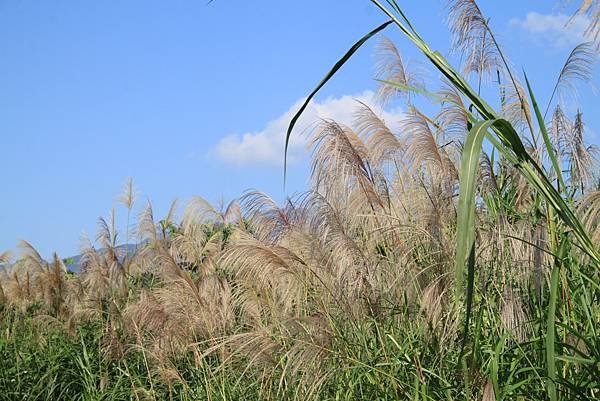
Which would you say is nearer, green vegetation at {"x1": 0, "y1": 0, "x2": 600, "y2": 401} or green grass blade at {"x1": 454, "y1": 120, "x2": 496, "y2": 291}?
green grass blade at {"x1": 454, "y1": 120, "x2": 496, "y2": 291}

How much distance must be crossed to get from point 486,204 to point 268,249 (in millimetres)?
1206

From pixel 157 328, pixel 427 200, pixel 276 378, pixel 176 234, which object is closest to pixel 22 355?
pixel 176 234

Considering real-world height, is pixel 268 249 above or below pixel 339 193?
below

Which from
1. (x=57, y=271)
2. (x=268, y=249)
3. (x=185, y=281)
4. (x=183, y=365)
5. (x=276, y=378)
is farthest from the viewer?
(x=57, y=271)

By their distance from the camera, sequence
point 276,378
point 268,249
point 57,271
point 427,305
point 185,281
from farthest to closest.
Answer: point 57,271 → point 185,281 → point 276,378 → point 268,249 → point 427,305

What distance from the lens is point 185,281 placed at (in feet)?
17.5

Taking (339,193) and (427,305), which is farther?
(339,193)

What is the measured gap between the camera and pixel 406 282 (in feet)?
13.6

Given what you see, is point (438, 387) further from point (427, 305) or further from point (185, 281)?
point (185, 281)

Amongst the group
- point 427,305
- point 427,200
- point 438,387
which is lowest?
point 438,387

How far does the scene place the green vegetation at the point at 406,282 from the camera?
3.41 metres

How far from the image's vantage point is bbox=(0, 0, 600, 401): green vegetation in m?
3.41

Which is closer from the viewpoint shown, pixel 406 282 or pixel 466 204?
pixel 466 204

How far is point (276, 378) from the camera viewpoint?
15.6 feet
